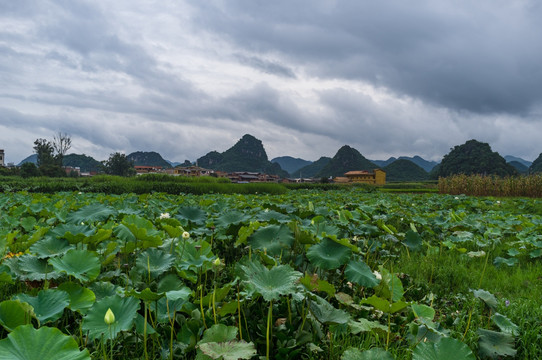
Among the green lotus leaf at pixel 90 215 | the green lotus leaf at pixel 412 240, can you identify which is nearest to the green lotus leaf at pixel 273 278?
the green lotus leaf at pixel 90 215

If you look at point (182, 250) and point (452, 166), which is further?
point (452, 166)

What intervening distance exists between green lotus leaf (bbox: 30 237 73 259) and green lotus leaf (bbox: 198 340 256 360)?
1.08 meters

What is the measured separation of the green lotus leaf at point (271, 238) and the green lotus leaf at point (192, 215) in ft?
3.24

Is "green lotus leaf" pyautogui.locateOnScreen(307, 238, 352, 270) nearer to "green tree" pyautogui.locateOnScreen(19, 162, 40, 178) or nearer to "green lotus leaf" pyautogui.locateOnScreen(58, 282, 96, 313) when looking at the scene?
"green lotus leaf" pyautogui.locateOnScreen(58, 282, 96, 313)

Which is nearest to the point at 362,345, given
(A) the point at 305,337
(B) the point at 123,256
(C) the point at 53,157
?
(A) the point at 305,337

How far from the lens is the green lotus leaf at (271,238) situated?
2.03 m

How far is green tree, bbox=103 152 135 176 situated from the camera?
62.3 metres

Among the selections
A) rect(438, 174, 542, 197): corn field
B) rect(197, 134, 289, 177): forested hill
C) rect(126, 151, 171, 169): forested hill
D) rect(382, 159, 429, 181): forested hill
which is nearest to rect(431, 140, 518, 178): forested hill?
rect(382, 159, 429, 181): forested hill

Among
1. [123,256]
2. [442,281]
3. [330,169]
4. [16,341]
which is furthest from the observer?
[330,169]

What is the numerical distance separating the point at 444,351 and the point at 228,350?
0.77m

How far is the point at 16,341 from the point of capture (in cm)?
92

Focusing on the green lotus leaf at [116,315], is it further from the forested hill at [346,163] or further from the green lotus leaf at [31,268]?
the forested hill at [346,163]

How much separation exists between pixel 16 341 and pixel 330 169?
12545 cm

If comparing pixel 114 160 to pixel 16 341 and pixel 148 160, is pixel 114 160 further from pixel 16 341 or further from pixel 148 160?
pixel 148 160
